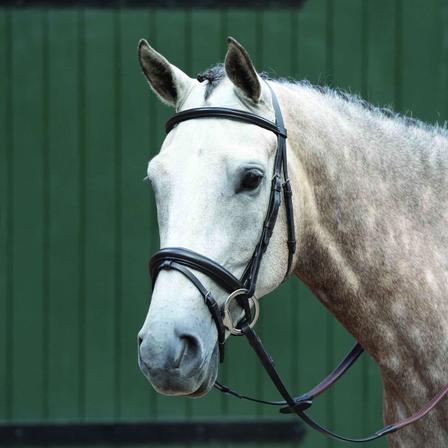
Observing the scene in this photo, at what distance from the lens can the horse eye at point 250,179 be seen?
2309mm

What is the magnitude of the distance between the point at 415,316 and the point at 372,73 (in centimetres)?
246

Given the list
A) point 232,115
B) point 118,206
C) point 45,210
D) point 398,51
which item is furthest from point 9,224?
point 232,115

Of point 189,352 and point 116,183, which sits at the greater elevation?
point 116,183

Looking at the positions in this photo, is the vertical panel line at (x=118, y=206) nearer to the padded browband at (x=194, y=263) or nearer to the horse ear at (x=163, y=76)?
the horse ear at (x=163, y=76)

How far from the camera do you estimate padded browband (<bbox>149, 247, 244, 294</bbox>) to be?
2193 mm

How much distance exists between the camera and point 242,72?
2.38m

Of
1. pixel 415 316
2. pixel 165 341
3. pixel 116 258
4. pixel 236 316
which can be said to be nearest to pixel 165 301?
pixel 165 341

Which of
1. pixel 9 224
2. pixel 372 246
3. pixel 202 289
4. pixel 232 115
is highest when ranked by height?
pixel 232 115

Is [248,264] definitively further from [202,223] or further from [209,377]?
[209,377]

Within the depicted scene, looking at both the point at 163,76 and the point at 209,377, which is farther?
the point at 163,76

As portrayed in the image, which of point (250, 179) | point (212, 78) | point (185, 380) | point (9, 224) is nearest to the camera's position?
point (185, 380)

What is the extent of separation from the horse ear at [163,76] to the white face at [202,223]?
100 millimetres

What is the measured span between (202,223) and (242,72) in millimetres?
417

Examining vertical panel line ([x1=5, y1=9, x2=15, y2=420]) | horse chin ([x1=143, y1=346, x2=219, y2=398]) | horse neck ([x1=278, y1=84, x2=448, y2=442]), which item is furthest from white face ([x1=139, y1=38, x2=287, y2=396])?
vertical panel line ([x1=5, y1=9, x2=15, y2=420])
